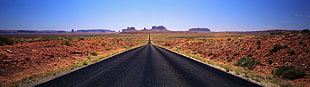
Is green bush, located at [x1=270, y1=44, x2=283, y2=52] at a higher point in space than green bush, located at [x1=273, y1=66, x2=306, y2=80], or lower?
higher

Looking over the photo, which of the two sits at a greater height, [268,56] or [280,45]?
[280,45]

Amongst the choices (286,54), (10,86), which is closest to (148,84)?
(10,86)

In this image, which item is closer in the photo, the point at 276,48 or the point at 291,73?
the point at 291,73

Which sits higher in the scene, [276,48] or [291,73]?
[276,48]

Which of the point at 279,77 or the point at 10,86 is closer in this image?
the point at 10,86

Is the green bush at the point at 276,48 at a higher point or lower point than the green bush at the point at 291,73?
higher

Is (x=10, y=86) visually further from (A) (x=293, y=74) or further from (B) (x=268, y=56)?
(B) (x=268, y=56)

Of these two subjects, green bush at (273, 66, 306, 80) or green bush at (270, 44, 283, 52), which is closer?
green bush at (273, 66, 306, 80)

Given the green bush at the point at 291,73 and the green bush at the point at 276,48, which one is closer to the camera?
the green bush at the point at 291,73

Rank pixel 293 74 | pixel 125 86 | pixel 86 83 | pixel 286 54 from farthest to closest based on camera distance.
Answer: pixel 286 54 → pixel 293 74 → pixel 86 83 → pixel 125 86

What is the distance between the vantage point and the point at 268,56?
12.4 meters

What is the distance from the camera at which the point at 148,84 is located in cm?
592

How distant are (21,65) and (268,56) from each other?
17.9 m

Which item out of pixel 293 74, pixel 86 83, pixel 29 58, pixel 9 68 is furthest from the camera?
pixel 29 58
